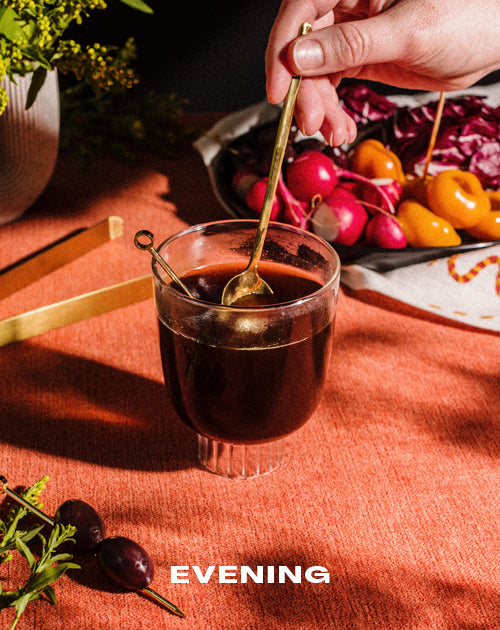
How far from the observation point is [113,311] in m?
0.87

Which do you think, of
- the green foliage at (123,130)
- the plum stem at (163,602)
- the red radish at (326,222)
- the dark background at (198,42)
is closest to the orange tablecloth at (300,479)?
the plum stem at (163,602)

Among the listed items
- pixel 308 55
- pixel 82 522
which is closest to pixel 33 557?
pixel 82 522

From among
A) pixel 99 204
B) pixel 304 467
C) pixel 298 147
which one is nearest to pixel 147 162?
pixel 99 204

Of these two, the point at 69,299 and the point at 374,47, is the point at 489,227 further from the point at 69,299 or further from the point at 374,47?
the point at 69,299

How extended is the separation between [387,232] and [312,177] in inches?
6.6

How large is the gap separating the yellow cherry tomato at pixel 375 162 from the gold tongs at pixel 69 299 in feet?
1.54

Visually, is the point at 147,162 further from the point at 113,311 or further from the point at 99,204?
the point at 113,311

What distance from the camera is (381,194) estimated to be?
1.08 m

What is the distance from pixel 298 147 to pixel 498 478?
75cm

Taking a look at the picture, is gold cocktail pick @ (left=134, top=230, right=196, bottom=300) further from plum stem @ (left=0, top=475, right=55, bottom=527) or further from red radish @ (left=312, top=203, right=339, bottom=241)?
red radish @ (left=312, top=203, right=339, bottom=241)

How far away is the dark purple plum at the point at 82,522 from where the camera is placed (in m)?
0.53

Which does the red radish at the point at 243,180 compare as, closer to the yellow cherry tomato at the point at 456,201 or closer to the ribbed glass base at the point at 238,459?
the yellow cherry tomato at the point at 456,201

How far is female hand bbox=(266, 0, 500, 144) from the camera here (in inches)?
27.4

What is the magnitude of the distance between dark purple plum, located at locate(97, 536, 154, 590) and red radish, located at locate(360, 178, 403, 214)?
2.37 feet
